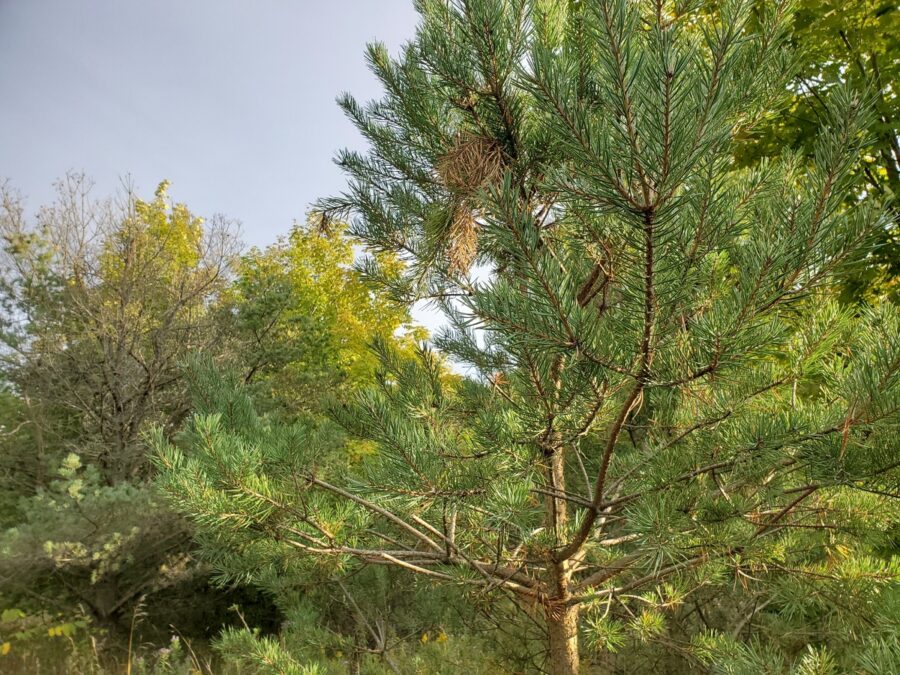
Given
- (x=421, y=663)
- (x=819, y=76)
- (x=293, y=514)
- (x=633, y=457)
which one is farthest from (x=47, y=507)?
(x=819, y=76)

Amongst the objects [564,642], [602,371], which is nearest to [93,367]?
[564,642]

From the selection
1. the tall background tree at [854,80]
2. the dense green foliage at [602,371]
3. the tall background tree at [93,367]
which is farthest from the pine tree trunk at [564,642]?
the tall background tree at [93,367]

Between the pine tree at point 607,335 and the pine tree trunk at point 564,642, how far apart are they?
1 cm

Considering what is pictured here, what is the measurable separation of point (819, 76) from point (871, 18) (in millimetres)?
747

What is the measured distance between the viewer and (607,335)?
121 cm

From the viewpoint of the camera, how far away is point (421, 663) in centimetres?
359

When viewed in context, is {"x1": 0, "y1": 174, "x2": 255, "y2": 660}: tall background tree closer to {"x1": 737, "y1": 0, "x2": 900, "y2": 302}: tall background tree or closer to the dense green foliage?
the dense green foliage

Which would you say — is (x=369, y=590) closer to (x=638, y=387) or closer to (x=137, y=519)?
(x=137, y=519)

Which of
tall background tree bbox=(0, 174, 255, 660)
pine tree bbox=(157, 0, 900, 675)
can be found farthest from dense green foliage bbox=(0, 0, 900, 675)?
tall background tree bbox=(0, 174, 255, 660)

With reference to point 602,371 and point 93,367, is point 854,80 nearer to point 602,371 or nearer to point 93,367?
point 602,371

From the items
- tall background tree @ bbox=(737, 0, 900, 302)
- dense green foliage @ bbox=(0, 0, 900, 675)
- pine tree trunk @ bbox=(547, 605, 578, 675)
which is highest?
tall background tree @ bbox=(737, 0, 900, 302)

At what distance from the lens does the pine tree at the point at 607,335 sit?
0.97m

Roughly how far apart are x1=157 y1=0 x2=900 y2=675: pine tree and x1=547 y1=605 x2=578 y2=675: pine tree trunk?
1cm

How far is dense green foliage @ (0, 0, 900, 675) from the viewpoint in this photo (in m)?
1.00
